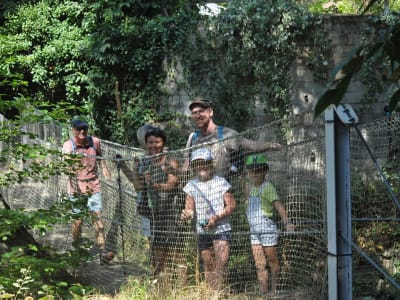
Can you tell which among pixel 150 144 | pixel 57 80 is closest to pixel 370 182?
pixel 150 144

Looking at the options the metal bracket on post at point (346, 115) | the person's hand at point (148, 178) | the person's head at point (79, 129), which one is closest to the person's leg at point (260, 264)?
the person's hand at point (148, 178)

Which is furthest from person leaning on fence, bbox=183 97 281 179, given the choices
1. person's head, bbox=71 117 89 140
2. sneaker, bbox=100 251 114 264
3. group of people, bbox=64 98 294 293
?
person's head, bbox=71 117 89 140

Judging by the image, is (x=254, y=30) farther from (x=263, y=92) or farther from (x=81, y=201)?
(x=81, y=201)

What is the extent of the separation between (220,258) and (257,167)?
0.71m

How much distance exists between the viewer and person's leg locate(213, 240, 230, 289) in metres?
4.80

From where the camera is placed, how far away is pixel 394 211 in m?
4.98

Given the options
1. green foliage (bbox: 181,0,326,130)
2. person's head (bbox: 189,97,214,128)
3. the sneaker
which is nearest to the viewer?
person's head (bbox: 189,97,214,128)

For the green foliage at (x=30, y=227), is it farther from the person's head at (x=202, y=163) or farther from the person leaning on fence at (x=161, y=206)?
the person's head at (x=202, y=163)

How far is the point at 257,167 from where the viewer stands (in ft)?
15.3

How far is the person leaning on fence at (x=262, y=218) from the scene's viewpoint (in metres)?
4.61

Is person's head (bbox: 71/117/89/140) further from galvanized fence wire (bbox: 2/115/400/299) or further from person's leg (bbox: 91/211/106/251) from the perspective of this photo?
person's leg (bbox: 91/211/106/251)

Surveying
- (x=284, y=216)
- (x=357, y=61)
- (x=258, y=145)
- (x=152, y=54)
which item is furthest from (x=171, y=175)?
(x=152, y=54)

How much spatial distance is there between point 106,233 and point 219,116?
525 centimetres

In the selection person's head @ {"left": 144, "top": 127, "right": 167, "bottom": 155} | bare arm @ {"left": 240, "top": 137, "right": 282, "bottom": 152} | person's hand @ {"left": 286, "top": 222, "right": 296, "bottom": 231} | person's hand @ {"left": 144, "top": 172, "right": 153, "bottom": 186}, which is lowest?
person's hand @ {"left": 286, "top": 222, "right": 296, "bottom": 231}
